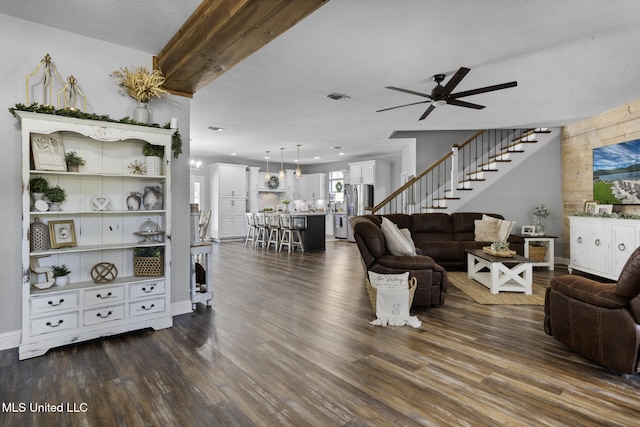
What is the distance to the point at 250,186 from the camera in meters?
11.4

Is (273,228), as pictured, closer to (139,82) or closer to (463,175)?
(463,175)

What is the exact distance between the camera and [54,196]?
9.09ft

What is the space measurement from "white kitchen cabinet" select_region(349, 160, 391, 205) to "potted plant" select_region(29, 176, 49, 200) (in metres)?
8.63

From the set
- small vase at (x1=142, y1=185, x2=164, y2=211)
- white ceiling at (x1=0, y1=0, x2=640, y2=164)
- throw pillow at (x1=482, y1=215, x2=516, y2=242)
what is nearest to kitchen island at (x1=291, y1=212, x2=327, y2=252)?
white ceiling at (x1=0, y1=0, x2=640, y2=164)

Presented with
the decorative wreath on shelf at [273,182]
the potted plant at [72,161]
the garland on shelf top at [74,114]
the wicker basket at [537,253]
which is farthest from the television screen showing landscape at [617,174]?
the decorative wreath on shelf at [273,182]

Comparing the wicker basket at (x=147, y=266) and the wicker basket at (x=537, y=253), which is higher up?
the wicker basket at (x=147, y=266)

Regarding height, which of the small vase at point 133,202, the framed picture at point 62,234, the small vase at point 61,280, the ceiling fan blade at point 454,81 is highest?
the ceiling fan blade at point 454,81

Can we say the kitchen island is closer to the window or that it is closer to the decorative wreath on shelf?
the window

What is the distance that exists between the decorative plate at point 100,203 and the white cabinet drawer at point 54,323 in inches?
35.5

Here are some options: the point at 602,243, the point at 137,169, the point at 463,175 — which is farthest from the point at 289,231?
the point at 602,243

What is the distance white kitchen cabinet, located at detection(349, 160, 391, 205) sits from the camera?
1041 centimetres

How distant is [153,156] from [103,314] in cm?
147

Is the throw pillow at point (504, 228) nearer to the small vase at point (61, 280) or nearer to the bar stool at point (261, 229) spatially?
the bar stool at point (261, 229)

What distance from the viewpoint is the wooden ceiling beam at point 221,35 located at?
2016 millimetres
